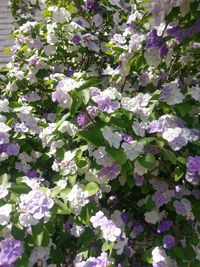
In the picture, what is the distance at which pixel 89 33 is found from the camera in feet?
8.14

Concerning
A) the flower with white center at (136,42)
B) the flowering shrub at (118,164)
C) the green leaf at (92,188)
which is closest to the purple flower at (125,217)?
the flowering shrub at (118,164)

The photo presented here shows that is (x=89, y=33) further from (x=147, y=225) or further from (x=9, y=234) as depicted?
(x=9, y=234)

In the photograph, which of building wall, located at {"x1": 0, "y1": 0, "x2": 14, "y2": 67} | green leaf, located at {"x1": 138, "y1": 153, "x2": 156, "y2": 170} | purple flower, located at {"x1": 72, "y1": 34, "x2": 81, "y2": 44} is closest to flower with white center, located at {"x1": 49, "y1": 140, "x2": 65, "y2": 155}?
green leaf, located at {"x1": 138, "y1": 153, "x2": 156, "y2": 170}

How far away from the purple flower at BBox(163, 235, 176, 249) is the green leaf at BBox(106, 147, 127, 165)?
0.38 m

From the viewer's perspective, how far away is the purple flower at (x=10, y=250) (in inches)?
59.4

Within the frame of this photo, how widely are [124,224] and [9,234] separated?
0.48 metres

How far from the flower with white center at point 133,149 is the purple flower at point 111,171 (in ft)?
0.30

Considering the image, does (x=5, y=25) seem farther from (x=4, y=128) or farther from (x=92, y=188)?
(x=92, y=188)

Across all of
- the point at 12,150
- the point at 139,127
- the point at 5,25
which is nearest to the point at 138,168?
the point at 139,127

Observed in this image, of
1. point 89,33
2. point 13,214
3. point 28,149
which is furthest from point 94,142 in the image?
point 89,33

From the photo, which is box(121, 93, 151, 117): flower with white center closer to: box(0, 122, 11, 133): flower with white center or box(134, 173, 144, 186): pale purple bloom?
box(134, 173, 144, 186): pale purple bloom

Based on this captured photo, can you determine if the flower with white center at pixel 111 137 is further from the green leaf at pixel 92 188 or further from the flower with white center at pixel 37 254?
the flower with white center at pixel 37 254

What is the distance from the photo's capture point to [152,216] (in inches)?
71.2

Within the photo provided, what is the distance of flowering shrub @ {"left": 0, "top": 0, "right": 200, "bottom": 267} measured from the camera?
5.18 ft
